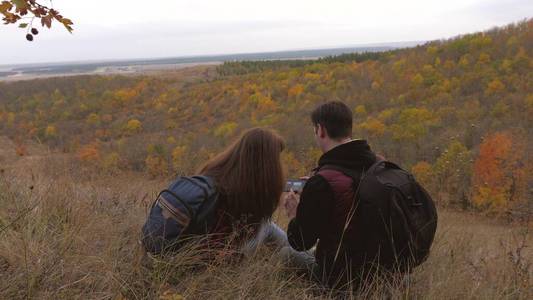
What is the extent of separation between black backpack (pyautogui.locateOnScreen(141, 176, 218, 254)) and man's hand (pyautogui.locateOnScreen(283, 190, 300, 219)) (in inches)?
18.5

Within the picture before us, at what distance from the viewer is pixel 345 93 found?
180 feet

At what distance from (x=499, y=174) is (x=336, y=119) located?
2487 centimetres

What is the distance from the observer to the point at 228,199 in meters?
2.42

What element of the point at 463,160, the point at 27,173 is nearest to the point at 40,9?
the point at 27,173

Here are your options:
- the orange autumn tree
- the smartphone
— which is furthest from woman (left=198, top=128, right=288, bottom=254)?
the orange autumn tree

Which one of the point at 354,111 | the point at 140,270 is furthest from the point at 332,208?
the point at 354,111

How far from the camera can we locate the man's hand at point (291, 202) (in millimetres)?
2596

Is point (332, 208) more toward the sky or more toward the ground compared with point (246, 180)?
more toward the ground

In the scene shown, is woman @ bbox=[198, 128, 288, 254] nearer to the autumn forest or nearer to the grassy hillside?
the grassy hillside

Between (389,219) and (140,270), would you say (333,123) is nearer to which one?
(389,219)

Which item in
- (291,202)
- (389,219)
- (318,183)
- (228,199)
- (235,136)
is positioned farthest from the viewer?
(235,136)

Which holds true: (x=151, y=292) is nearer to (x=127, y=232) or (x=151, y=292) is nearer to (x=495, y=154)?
(x=127, y=232)

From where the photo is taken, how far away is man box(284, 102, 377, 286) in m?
2.29

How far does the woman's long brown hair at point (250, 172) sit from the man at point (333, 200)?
210 millimetres
